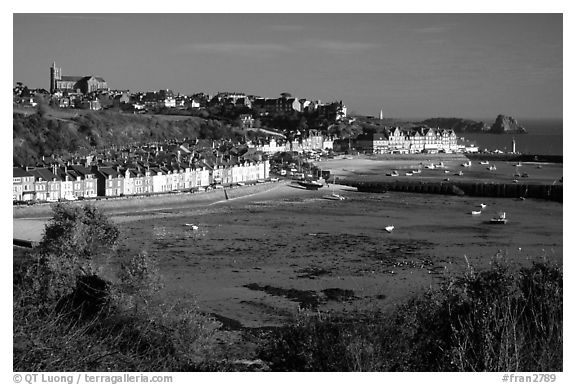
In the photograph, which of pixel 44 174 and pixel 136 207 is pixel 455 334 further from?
pixel 44 174

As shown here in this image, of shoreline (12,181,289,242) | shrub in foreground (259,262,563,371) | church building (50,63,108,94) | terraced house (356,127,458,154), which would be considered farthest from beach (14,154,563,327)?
church building (50,63,108,94)

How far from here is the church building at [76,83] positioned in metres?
38.6

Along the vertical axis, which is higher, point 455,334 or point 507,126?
point 507,126

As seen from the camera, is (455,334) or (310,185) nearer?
(455,334)

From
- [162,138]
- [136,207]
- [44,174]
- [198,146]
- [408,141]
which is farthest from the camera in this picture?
[408,141]

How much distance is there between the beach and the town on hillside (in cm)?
137

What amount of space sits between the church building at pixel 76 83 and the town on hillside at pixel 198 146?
6 centimetres

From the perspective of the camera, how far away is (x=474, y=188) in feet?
57.2

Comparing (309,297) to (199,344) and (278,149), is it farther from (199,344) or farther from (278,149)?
(278,149)

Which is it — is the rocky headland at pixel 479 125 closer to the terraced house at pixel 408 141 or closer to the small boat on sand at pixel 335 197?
the terraced house at pixel 408 141

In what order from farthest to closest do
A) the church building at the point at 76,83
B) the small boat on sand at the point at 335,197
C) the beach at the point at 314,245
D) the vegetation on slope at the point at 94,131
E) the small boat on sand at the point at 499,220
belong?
the church building at the point at 76,83, the vegetation on slope at the point at 94,131, the small boat on sand at the point at 335,197, the small boat on sand at the point at 499,220, the beach at the point at 314,245

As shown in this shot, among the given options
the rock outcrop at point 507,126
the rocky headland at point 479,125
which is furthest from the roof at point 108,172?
the rock outcrop at point 507,126

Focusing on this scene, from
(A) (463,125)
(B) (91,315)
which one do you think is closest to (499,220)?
(B) (91,315)

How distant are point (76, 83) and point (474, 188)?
2878cm
